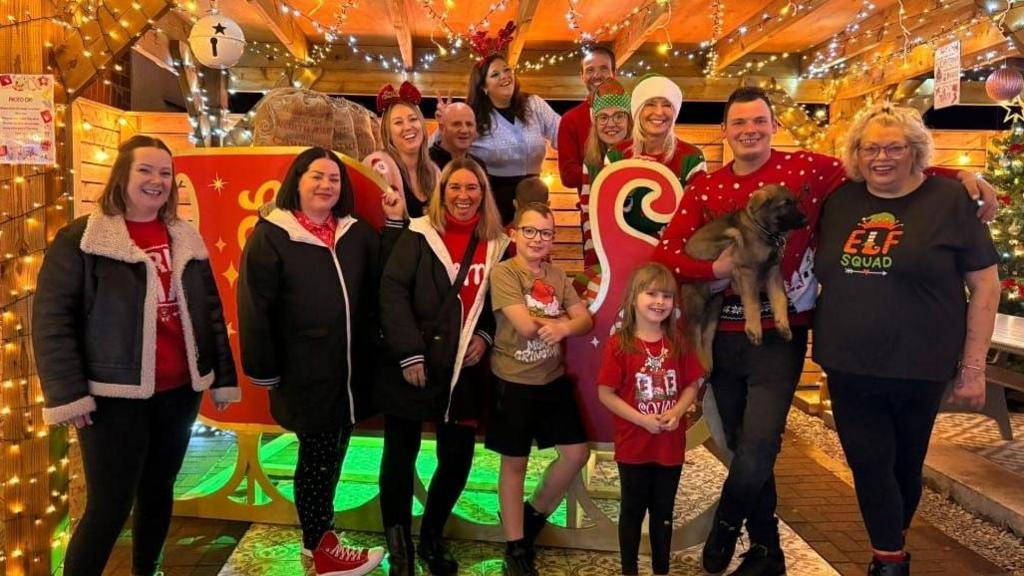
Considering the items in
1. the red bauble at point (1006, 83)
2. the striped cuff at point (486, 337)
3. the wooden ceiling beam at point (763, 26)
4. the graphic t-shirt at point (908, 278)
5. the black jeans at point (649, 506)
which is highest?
the wooden ceiling beam at point (763, 26)

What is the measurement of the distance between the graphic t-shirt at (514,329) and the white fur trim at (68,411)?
1334 mm

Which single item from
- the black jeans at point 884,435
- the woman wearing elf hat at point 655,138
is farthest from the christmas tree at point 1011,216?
the woman wearing elf hat at point 655,138

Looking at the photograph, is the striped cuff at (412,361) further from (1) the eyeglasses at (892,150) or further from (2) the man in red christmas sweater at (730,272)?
(1) the eyeglasses at (892,150)

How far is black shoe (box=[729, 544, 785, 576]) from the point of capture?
2752mm

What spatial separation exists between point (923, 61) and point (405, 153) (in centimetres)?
475

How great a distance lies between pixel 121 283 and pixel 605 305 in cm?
175

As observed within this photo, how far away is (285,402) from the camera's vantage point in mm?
2594

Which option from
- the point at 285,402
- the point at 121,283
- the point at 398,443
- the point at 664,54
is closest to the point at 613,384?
the point at 398,443

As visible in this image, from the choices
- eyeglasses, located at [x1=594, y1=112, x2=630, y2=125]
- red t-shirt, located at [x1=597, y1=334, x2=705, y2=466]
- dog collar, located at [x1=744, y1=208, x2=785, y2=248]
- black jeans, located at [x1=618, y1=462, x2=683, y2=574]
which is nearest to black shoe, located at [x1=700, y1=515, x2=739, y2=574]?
black jeans, located at [x1=618, y1=462, x2=683, y2=574]

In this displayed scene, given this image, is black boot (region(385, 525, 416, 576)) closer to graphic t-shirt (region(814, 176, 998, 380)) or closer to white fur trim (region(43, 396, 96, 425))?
white fur trim (region(43, 396, 96, 425))

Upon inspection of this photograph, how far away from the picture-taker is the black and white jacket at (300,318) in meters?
2.49

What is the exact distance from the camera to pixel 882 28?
5.85 meters

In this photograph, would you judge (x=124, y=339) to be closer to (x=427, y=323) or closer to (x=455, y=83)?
(x=427, y=323)

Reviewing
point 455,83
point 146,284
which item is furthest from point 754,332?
point 455,83
